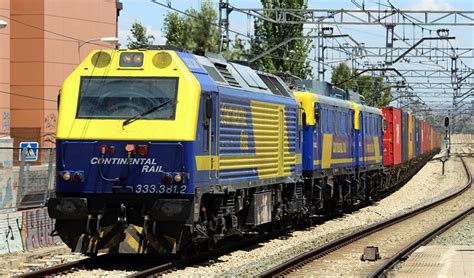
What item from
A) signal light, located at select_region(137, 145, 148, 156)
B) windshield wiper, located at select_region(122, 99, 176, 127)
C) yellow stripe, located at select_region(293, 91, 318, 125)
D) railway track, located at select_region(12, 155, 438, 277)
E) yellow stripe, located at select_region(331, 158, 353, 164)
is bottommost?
railway track, located at select_region(12, 155, 438, 277)

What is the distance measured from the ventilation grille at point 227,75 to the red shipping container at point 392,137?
22.8 metres

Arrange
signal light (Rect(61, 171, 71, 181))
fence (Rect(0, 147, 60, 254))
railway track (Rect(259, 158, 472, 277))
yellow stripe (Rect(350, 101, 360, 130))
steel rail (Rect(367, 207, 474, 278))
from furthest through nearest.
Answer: yellow stripe (Rect(350, 101, 360, 130)) < fence (Rect(0, 147, 60, 254)) < railway track (Rect(259, 158, 472, 277)) < steel rail (Rect(367, 207, 474, 278)) < signal light (Rect(61, 171, 71, 181))

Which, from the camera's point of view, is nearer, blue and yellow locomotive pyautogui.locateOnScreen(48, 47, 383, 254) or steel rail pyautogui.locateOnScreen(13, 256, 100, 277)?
steel rail pyautogui.locateOnScreen(13, 256, 100, 277)

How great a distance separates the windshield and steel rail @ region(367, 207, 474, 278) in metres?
4.07

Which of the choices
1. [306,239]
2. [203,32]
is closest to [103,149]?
[306,239]

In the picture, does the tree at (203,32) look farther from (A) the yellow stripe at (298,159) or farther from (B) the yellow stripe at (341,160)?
(A) the yellow stripe at (298,159)

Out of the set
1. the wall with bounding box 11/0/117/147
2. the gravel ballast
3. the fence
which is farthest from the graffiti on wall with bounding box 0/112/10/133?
the fence

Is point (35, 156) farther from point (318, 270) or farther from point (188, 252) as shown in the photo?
point (318, 270)

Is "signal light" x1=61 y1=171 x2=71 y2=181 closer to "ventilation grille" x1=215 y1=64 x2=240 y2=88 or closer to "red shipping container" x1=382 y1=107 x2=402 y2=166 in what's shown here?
"ventilation grille" x1=215 y1=64 x2=240 y2=88

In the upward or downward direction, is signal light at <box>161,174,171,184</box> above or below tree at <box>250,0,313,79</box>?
below

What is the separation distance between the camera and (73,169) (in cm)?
1406

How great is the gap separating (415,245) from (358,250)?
Result: 1234 mm

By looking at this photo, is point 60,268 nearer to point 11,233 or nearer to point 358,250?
point 11,233

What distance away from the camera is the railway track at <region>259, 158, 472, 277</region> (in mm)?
14750
